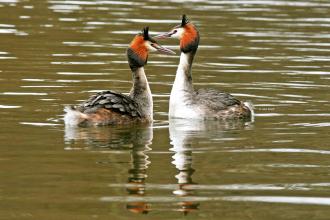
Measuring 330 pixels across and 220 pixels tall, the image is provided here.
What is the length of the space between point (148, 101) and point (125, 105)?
2.27 feet

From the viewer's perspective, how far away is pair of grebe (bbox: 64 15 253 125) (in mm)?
14055

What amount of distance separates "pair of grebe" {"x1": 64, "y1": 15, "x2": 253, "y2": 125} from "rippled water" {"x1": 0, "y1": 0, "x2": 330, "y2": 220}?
19 cm

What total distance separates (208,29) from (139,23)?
1.63m

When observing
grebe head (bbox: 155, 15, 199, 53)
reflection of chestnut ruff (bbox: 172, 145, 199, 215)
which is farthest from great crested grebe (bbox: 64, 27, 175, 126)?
reflection of chestnut ruff (bbox: 172, 145, 199, 215)

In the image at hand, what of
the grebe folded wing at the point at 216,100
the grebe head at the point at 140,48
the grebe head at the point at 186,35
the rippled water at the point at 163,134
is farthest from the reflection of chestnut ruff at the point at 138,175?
the grebe head at the point at 186,35

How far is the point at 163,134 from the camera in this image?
45.7ft

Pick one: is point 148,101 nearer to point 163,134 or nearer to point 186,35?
point 163,134

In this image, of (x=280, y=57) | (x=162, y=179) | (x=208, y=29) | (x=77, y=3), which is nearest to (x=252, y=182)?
(x=162, y=179)

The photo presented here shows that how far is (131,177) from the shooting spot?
11.0 m

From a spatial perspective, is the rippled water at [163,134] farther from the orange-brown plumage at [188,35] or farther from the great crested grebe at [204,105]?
the orange-brown plumage at [188,35]

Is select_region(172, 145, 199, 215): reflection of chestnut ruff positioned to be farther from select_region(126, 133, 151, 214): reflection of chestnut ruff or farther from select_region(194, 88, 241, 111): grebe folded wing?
select_region(194, 88, 241, 111): grebe folded wing

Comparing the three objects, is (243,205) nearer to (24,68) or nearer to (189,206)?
(189,206)

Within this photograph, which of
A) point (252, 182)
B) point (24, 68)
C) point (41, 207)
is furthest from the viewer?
point (24, 68)

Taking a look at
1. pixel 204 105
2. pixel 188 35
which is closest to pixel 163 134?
pixel 204 105
